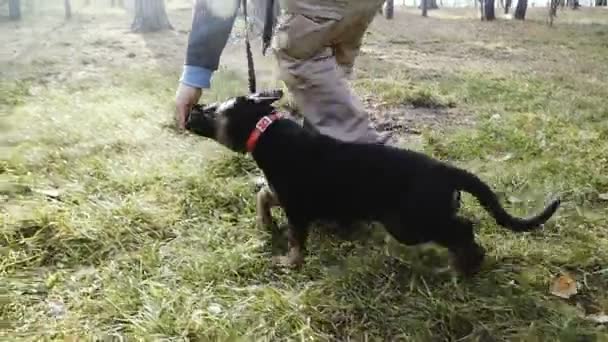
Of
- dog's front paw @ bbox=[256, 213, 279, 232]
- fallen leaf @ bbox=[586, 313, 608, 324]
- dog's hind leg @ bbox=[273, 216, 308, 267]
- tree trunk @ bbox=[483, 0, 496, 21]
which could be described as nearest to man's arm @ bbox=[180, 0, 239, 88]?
dog's front paw @ bbox=[256, 213, 279, 232]

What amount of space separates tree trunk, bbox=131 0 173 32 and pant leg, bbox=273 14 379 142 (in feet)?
30.5

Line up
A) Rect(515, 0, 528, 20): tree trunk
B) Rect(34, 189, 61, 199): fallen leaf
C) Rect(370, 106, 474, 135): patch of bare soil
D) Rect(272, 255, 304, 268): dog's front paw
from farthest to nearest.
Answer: Rect(515, 0, 528, 20): tree trunk → Rect(370, 106, 474, 135): patch of bare soil → Rect(34, 189, 61, 199): fallen leaf → Rect(272, 255, 304, 268): dog's front paw

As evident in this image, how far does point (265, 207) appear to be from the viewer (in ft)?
9.50

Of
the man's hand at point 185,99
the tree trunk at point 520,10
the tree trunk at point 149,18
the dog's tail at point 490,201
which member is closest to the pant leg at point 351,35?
the man's hand at point 185,99

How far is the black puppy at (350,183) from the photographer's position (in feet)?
7.99

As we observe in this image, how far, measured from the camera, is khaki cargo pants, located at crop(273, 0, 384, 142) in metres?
2.66

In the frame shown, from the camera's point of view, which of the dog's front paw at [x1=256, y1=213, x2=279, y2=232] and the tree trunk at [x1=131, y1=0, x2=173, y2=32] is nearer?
the dog's front paw at [x1=256, y1=213, x2=279, y2=232]

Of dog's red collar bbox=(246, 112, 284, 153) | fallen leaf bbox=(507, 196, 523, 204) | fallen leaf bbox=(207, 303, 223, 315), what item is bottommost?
fallen leaf bbox=(207, 303, 223, 315)

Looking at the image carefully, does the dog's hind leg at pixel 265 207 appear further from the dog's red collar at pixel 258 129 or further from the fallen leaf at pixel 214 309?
the fallen leaf at pixel 214 309

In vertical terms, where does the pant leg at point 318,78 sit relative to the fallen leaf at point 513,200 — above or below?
above

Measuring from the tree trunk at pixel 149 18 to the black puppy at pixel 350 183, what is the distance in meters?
9.32

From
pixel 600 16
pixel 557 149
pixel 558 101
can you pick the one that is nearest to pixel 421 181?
pixel 557 149

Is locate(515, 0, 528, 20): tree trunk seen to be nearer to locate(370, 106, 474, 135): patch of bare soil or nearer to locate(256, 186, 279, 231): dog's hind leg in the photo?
locate(370, 106, 474, 135): patch of bare soil

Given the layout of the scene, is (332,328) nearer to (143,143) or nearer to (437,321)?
(437,321)
